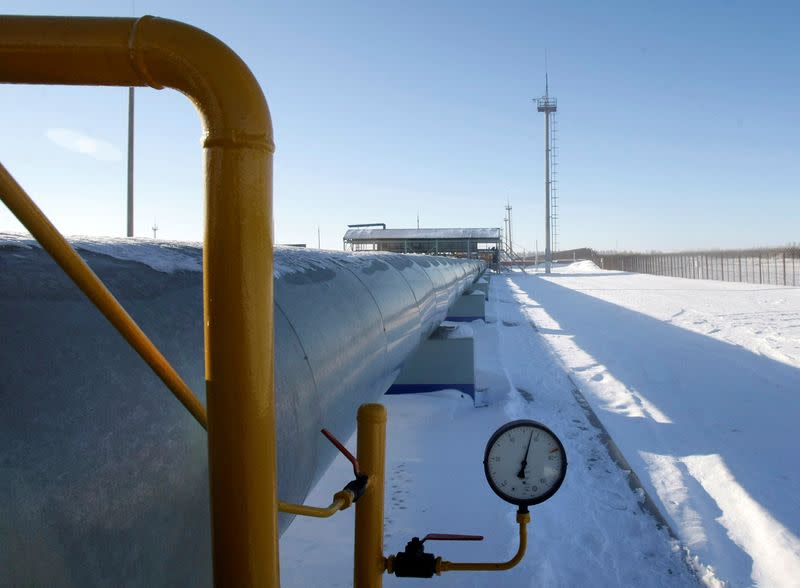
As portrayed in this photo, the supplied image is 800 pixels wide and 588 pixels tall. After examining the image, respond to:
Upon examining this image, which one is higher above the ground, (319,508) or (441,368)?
(319,508)

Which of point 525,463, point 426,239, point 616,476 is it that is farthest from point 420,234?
point 525,463

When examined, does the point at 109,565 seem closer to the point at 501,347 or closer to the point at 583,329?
the point at 501,347

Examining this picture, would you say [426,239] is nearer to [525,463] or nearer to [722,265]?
[722,265]

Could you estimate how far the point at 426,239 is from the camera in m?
45.0

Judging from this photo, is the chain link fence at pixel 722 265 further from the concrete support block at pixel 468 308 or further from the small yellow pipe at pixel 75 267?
the small yellow pipe at pixel 75 267

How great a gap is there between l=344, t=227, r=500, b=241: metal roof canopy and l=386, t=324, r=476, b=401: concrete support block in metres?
36.9

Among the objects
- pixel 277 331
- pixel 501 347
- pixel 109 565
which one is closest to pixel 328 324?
pixel 277 331

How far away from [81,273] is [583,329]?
13292 millimetres

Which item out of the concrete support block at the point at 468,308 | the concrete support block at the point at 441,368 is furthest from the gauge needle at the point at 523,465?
the concrete support block at the point at 468,308

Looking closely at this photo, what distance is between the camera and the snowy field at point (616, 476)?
345cm

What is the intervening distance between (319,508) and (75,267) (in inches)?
26.7

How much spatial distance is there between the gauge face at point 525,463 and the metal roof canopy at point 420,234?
42.3 m

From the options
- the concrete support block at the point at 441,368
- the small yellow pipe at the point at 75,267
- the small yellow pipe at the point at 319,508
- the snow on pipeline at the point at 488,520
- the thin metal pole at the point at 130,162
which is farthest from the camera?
the thin metal pole at the point at 130,162

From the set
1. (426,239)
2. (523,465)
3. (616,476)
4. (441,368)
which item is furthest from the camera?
(426,239)
